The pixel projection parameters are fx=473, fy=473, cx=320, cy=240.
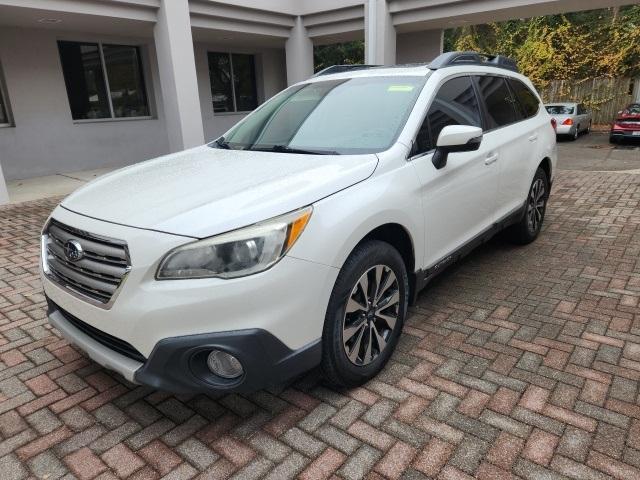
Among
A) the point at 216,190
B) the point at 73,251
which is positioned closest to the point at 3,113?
the point at 73,251

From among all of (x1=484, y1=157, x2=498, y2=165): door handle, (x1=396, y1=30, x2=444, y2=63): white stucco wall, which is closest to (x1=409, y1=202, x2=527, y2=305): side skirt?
(x1=484, y1=157, x2=498, y2=165): door handle

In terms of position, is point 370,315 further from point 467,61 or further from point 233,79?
point 233,79

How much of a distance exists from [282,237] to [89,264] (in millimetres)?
935

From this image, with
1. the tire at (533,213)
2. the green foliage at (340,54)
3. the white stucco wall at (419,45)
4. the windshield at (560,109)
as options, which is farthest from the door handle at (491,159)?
the green foliage at (340,54)

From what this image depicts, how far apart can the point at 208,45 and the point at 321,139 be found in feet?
37.5

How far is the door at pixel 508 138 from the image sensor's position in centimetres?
393

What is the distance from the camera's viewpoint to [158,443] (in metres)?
2.29

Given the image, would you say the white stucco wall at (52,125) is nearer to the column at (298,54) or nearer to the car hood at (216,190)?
the column at (298,54)

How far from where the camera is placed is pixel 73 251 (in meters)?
2.29

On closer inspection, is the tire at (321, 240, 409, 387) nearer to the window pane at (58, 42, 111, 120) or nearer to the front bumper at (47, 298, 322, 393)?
the front bumper at (47, 298, 322, 393)

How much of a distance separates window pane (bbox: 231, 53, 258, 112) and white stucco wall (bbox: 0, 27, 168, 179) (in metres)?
3.39

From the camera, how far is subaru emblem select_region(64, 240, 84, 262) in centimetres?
226

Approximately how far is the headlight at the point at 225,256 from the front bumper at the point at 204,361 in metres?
0.26

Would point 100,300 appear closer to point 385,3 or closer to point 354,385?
point 354,385
